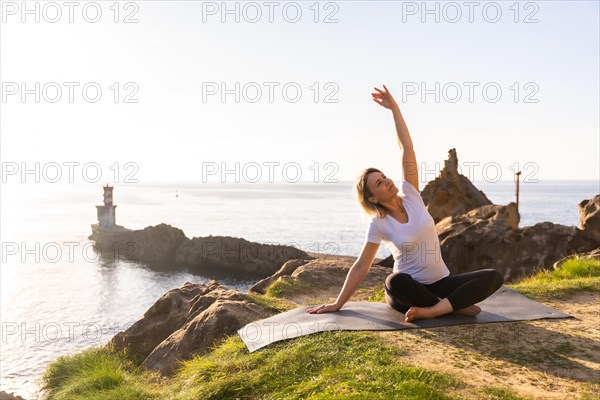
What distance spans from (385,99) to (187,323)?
484 cm

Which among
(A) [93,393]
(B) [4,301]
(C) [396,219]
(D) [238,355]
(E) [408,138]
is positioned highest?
(E) [408,138]

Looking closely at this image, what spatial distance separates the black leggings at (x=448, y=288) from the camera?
21.2 ft

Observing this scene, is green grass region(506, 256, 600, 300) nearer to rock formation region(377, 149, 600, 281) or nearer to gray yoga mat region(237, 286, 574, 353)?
gray yoga mat region(237, 286, 574, 353)

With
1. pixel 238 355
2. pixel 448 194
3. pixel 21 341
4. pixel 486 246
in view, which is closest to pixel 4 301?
pixel 21 341

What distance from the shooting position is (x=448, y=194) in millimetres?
24172

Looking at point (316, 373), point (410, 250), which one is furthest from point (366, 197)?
point (316, 373)

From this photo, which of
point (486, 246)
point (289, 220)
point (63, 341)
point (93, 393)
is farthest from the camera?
point (289, 220)

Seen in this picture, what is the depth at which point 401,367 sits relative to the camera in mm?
5320

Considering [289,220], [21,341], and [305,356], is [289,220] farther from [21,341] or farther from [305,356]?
[305,356]

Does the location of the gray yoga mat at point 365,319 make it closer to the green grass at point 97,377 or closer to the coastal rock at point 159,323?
the green grass at point 97,377

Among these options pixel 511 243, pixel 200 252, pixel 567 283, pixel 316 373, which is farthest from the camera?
pixel 200 252

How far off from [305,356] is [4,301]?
4322 cm

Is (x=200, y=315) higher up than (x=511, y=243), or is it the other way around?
(x=511, y=243)

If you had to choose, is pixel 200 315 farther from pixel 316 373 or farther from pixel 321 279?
pixel 321 279
